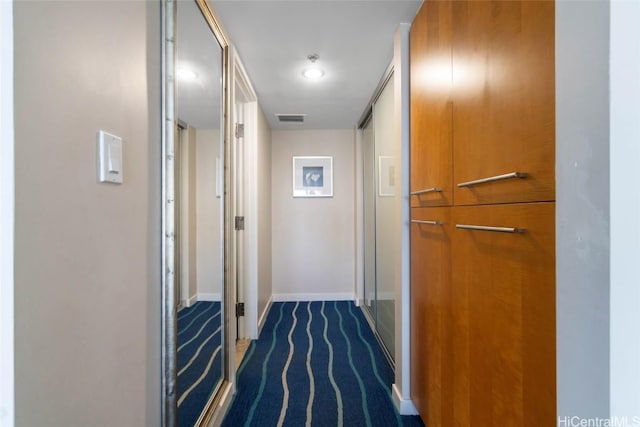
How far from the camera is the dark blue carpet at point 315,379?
1663mm

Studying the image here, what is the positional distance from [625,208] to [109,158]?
103 centimetres

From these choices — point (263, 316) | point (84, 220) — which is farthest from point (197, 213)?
point (263, 316)

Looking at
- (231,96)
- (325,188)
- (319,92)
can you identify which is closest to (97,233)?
(231,96)

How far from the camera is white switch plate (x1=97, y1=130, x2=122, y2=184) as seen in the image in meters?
0.73

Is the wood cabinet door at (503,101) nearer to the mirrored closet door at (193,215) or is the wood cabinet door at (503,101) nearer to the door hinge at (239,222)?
the mirrored closet door at (193,215)

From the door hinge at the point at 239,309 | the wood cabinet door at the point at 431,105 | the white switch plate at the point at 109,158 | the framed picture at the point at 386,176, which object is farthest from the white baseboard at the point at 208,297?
the framed picture at the point at 386,176

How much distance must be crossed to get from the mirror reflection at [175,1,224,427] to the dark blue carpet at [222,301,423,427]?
0.37 meters

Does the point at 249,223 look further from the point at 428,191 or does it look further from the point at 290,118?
the point at 428,191

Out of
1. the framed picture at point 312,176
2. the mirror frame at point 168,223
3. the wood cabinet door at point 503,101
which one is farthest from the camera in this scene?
the framed picture at point 312,176

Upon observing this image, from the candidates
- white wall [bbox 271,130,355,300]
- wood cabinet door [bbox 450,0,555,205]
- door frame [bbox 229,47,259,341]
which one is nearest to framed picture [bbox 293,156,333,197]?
white wall [bbox 271,130,355,300]

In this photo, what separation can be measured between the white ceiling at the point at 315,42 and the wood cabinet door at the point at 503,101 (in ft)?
2.17

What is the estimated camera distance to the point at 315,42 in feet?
6.25

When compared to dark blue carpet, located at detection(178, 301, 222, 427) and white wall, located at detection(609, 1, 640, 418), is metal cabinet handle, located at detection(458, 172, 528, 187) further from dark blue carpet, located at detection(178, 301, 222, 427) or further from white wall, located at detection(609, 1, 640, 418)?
dark blue carpet, located at detection(178, 301, 222, 427)

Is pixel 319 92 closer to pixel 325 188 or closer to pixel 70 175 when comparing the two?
pixel 325 188
